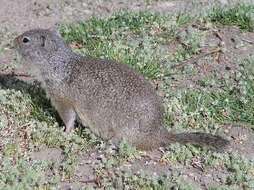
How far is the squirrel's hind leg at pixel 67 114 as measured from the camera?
587cm

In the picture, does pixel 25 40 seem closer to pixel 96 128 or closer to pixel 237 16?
pixel 96 128

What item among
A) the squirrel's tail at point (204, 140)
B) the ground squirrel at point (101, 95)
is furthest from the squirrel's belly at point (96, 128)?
the squirrel's tail at point (204, 140)

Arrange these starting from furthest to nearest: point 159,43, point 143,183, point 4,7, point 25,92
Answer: point 4,7 < point 159,43 < point 25,92 < point 143,183

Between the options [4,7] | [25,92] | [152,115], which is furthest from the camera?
[4,7]

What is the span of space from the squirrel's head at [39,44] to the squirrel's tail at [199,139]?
121 cm

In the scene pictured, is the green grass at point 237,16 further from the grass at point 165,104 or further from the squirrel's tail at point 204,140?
the squirrel's tail at point 204,140

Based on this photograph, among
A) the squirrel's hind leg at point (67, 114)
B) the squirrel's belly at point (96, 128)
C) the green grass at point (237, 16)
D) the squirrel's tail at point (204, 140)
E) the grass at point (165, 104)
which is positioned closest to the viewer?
the grass at point (165, 104)

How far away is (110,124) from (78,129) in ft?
1.30

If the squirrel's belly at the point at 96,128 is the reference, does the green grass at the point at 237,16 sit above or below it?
above

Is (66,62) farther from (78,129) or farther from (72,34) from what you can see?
(72,34)

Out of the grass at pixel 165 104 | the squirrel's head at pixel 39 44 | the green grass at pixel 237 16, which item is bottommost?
the grass at pixel 165 104

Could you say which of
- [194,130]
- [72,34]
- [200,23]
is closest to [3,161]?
[194,130]

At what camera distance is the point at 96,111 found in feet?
18.7

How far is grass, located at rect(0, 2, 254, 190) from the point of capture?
530cm
